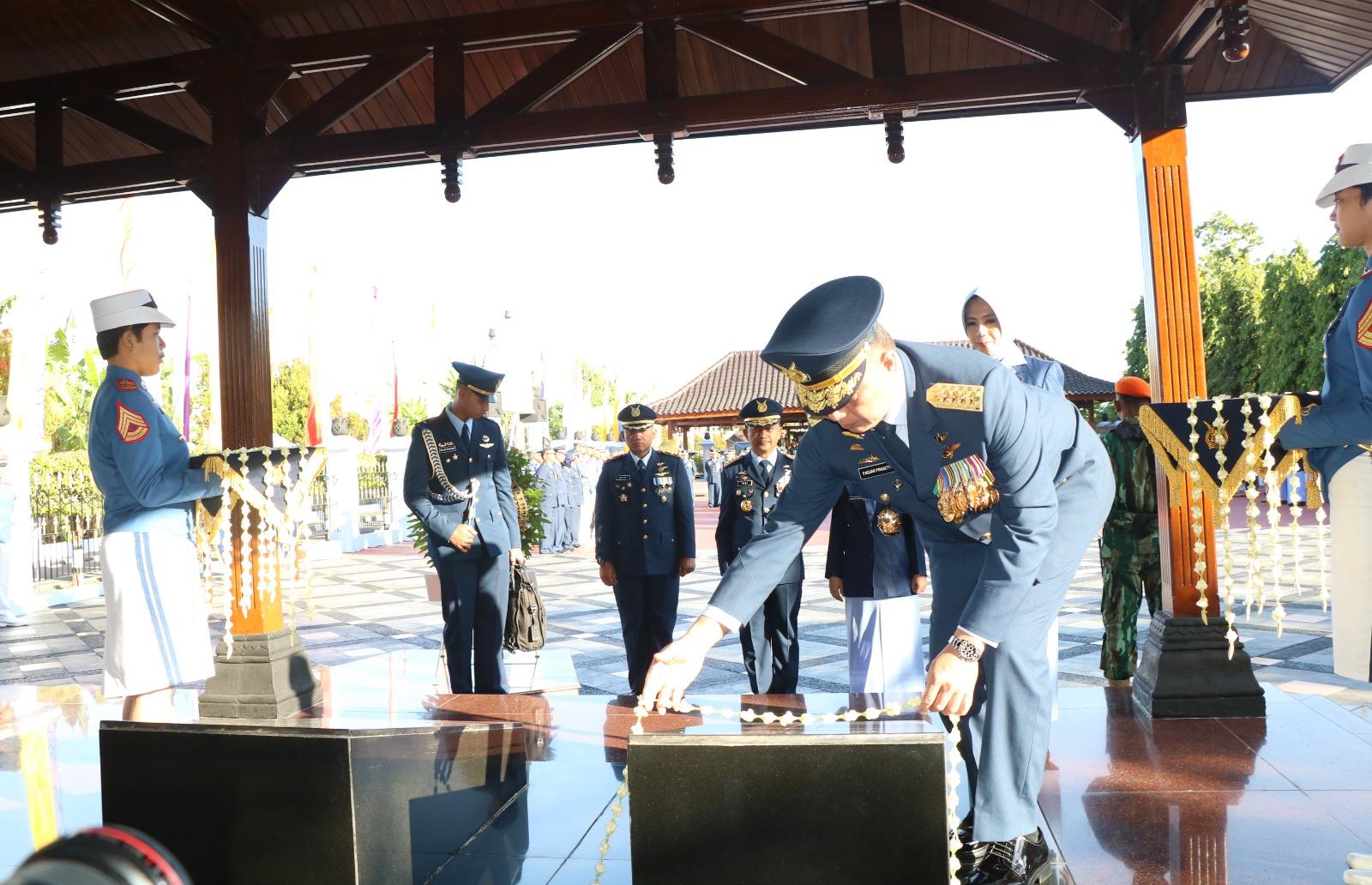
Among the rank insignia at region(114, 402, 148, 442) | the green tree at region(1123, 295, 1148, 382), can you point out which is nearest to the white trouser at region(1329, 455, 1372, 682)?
the rank insignia at region(114, 402, 148, 442)

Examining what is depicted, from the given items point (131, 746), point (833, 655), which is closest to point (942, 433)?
point (131, 746)

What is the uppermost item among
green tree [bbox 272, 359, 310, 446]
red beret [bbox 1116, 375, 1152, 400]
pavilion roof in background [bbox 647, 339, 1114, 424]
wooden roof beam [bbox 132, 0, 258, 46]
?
green tree [bbox 272, 359, 310, 446]

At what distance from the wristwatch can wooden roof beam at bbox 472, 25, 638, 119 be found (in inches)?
169

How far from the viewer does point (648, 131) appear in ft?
18.3

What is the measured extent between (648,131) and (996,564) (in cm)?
392

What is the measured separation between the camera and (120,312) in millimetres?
3881

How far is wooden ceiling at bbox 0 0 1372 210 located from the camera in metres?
5.19

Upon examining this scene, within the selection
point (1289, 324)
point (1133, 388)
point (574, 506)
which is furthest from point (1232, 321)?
point (1133, 388)

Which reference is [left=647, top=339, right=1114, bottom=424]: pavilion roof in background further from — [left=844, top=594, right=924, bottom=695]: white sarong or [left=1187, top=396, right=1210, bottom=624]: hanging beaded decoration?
[left=1187, top=396, right=1210, bottom=624]: hanging beaded decoration

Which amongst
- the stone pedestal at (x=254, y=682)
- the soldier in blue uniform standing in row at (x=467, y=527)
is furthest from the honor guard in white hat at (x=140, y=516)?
the soldier in blue uniform standing in row at (x=467, y=527)

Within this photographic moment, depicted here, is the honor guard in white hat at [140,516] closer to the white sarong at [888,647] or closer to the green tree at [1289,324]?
the white sarong at [888,647]

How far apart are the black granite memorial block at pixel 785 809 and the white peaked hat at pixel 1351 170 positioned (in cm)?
208

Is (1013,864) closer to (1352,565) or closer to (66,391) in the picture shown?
(1352,565)

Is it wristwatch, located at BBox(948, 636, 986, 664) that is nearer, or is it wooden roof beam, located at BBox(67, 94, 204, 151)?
wristwatch, located at BBox(948, 636, 986, 664)
